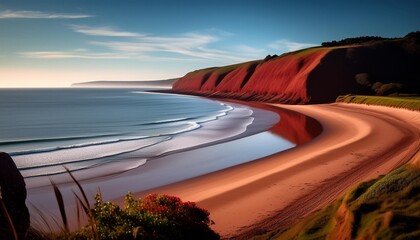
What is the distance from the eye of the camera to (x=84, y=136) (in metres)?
34.1

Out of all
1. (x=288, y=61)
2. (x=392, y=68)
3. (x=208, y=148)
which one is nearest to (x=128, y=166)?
(x=208, y=148)

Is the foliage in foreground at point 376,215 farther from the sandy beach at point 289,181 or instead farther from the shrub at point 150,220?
the sandy beach at point 289,181

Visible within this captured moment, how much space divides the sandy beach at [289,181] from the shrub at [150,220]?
202 centimetres

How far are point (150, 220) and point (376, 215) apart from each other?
412 cm

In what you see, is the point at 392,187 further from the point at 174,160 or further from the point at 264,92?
the point at 264,92

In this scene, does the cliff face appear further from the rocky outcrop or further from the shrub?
the rocky outcrop

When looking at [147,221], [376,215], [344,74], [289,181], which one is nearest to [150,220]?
[147,221]

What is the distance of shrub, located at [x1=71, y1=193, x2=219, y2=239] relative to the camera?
21.3 feet

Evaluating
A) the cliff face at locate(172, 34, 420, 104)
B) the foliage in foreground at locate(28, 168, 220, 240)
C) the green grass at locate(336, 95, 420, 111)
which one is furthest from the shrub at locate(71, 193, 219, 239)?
the cliff face at locate(172, 34, 420, 104)

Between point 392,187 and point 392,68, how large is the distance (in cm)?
8238

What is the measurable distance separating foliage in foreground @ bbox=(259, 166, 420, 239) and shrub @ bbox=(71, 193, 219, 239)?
2118 millimetres

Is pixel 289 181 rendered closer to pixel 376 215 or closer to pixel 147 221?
pixel 147 221

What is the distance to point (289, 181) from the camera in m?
15.0

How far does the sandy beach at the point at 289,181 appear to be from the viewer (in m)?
11.2
